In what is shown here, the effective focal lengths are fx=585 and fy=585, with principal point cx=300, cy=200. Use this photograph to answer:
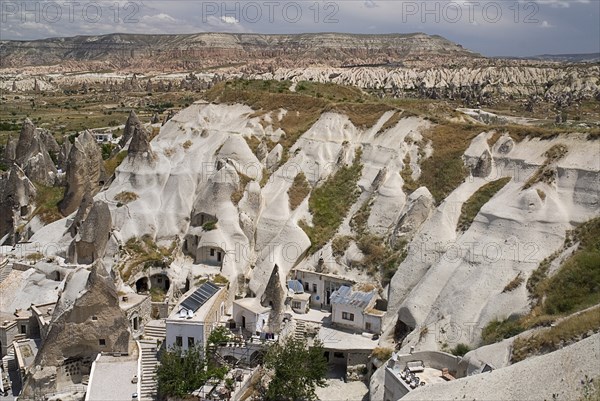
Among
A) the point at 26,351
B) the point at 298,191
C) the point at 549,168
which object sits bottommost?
the point at 26,351

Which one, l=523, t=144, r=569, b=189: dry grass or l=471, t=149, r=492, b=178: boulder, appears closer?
l=523, t=144, r=569, b=189: dry grass

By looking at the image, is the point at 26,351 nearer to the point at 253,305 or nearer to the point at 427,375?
the point at 253,305

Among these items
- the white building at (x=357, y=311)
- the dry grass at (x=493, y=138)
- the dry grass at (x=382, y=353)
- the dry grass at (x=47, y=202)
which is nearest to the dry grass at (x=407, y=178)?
the dry grass at (x=493, y=138)

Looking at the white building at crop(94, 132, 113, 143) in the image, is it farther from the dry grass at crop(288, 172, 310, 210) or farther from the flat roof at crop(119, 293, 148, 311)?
the flat roof at crop(119, 293, 148, 311)

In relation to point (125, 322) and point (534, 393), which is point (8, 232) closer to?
point (125, 322)

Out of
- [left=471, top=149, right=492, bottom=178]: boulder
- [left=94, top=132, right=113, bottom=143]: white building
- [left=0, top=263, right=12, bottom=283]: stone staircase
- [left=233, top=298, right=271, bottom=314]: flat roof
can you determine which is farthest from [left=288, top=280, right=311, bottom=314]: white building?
[left=94, top=132, right=113, bottom=143]: white building

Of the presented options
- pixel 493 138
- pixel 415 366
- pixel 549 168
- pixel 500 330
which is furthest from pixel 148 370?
pixel 493 138

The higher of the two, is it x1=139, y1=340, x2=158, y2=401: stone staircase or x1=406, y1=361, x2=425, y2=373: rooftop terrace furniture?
x1=406, y1=361, x2=425, y2=373: rooftop terrace furniture
